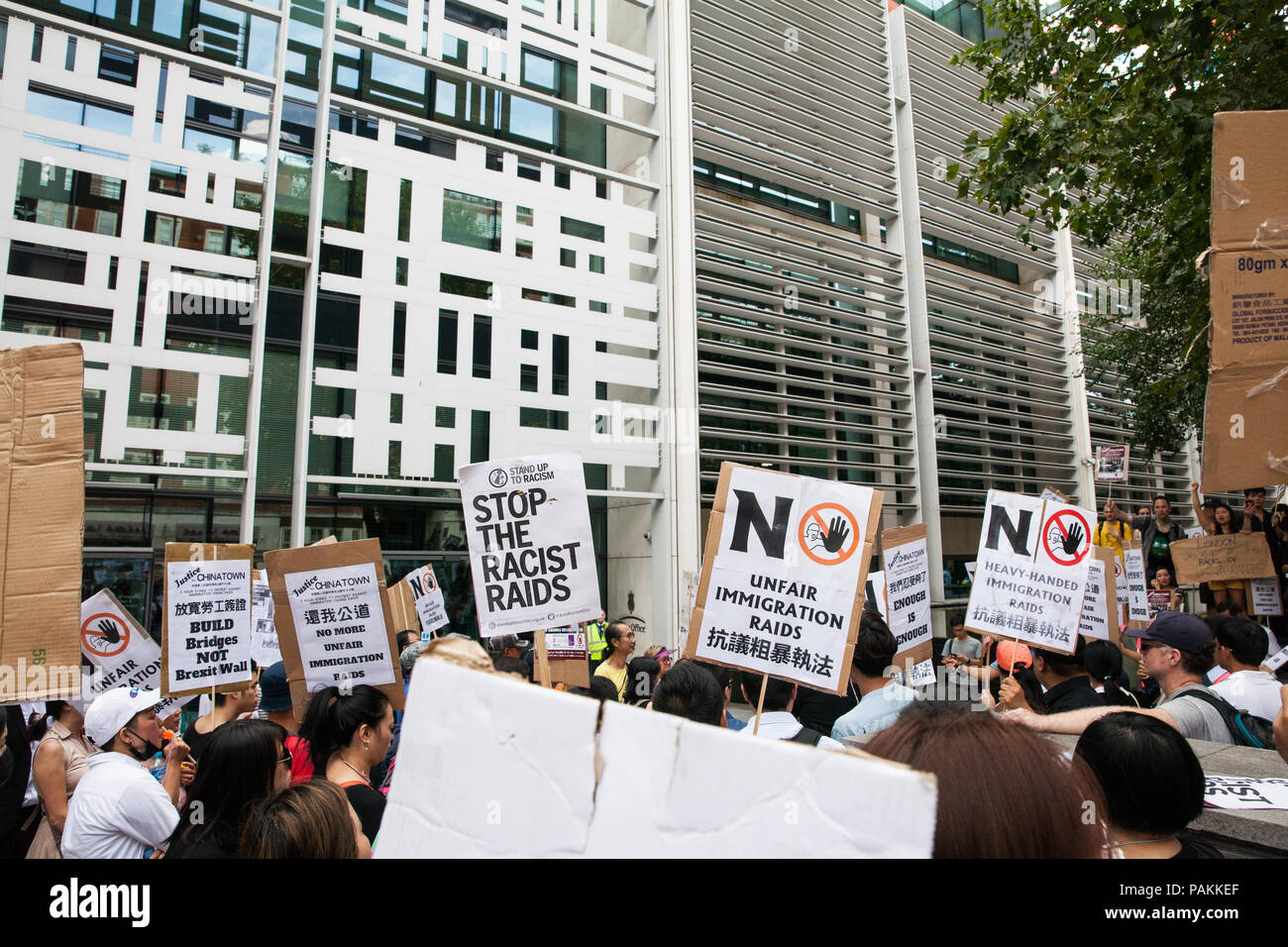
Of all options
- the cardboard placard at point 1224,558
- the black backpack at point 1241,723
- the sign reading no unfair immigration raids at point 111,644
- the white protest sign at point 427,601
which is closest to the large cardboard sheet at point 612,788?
the black backpack at point 1241,723

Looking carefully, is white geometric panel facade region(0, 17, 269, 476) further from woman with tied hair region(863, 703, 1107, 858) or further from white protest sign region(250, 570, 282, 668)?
woman with tied hair region(863, 703, 1107, 858)

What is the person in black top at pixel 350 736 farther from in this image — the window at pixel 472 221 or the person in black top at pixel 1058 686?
the window at pixel 472 221

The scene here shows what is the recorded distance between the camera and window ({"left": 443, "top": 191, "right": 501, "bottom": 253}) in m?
12.9

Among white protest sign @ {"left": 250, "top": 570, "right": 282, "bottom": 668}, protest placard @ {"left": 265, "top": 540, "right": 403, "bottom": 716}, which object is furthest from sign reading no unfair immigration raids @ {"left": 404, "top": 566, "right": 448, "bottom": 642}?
protest placard @ {"left": 265, "top": 540, "right": 403, "bottom": 716}

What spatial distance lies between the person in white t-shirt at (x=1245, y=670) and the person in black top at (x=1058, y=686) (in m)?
0.58

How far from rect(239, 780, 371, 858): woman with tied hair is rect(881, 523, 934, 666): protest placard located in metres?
4.39

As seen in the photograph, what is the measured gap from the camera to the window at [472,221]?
12.9 meters

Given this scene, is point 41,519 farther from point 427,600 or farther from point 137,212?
point 137,212

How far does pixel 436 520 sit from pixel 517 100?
7456mm

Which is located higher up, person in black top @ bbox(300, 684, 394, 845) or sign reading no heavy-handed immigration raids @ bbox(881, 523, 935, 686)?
sign reading no heavy-handed immigration raids @ bbox(881, 523, 935, 686)

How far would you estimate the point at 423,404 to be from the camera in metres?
11.9
